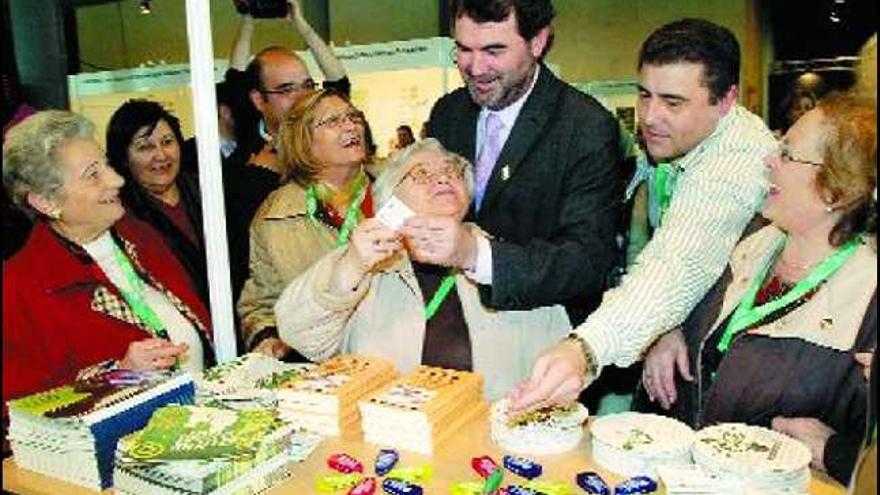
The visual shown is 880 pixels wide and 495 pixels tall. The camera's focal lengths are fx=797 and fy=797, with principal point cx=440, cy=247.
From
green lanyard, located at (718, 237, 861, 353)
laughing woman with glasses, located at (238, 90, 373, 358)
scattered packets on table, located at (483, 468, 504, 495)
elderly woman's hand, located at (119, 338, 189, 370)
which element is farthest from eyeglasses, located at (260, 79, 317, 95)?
scattered packets on table, located at (483, 468, 504, 495)

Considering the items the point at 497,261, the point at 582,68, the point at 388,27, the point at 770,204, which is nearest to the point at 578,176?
the point at 497,261

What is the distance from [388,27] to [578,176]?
390cm

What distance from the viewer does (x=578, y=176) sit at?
2469 mm

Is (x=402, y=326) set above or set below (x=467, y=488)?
above

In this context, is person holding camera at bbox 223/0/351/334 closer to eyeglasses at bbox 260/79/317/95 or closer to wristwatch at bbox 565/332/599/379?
eyeglasses at bbox 260/79/317/95

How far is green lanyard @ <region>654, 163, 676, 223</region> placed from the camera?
8.55 ft

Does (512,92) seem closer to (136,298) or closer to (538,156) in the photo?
(538,156)

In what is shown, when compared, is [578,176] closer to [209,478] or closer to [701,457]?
[701,457]

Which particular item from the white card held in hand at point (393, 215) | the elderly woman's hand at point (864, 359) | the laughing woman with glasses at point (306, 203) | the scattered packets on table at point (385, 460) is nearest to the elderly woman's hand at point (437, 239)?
the white card held in hand at point (393, 215)

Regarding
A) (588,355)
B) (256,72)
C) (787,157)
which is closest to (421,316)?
(588,355)

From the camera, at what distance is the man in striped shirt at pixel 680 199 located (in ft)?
6.24

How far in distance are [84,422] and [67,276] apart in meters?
0.70

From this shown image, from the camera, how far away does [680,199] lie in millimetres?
2264

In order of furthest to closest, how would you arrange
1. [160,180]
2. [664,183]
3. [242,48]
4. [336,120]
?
[242,48] → [336,120] → [160,180] → [664,183]
